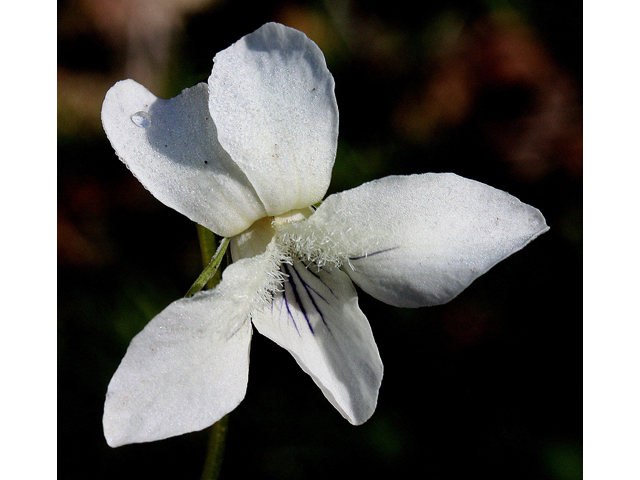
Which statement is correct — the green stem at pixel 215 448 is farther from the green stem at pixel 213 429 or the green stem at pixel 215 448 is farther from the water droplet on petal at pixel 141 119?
the water droplet on petal at pixel 141 119

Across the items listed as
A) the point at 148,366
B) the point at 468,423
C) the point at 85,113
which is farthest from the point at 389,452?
the point at 85,113

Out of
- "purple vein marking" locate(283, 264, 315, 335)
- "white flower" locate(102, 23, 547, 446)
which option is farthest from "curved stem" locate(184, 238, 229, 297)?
"purple vein marking" locate(283, 264, 315, 335)

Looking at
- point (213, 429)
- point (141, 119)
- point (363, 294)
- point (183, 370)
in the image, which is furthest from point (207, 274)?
point (363, 294)

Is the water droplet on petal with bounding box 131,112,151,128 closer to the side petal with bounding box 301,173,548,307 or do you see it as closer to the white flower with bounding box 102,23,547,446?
the white flower with bounding box 102,23,547,446

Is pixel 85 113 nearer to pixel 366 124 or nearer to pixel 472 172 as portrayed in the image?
pixel 366 124

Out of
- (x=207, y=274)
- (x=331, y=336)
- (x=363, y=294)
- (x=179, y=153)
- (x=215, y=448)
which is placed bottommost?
(x=363, y=294)

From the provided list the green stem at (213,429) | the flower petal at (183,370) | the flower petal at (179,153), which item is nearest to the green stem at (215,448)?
the green stem at (213,429)

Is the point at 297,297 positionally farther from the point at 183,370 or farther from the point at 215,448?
the point at 215,448
